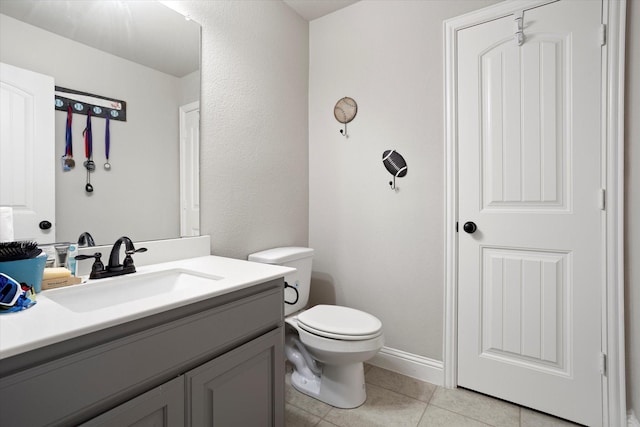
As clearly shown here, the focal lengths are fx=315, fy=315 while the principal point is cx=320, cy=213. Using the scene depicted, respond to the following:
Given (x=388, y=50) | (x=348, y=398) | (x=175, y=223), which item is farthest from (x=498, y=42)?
(x=348, y=398)

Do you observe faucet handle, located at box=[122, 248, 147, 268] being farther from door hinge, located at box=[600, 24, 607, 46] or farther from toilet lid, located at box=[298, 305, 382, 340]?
door hinge, located at box=[600, 24, 607, 46]

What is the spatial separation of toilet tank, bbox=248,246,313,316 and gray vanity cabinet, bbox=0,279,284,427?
556 millimetres

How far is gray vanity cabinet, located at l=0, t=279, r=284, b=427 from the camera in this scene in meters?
0.65

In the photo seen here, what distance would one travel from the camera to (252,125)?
195 centimetres

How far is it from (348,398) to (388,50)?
2110 mm

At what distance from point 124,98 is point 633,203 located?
2309 mm

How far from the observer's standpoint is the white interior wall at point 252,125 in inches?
67.5

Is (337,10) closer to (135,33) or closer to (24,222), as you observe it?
(135,33)

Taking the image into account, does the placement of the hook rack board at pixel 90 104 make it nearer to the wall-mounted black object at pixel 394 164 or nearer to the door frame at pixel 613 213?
the wall-mounted black object at pixel 394 164

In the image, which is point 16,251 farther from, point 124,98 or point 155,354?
point 124,98

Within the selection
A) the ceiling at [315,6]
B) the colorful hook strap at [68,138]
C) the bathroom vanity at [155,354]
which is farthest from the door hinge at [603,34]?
the colorful hook strap at [68,138]

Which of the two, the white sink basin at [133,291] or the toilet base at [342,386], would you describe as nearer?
the white sink basin at [133,291]

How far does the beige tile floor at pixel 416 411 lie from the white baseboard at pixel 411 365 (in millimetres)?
69

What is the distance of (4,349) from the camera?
1.92 feet
